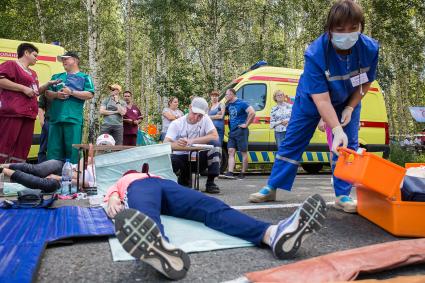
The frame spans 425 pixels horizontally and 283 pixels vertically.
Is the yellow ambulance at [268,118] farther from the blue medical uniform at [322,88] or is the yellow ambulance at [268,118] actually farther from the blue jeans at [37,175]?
the blue medical uniform at [322,88]

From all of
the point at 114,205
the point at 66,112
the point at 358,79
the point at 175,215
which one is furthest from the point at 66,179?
the point at 358,79

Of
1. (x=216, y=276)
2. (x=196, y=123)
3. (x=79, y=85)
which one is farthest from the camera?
(x=79, y=85)

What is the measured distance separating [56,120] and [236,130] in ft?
12.2

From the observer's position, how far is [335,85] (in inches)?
138

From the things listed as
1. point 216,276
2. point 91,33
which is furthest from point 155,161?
point 91,33

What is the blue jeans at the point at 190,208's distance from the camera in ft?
8.48

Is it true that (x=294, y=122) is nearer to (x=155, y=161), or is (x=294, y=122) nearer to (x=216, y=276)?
(x=155, y=161)

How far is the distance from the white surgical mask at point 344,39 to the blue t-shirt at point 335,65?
0.09 metres

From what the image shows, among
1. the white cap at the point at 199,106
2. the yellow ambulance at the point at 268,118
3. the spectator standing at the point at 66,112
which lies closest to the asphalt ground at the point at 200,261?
the white cap at the point at 199,106

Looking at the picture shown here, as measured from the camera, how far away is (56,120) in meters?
5.94

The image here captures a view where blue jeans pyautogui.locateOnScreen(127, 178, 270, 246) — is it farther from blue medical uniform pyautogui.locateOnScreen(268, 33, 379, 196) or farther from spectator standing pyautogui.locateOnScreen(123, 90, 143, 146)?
spectator standing pyautogui.locateOnScreen(123, 90, 143, 146)

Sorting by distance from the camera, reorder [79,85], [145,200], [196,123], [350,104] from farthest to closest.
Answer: [79,85] → [196,123] → [350,104] → [145,200]

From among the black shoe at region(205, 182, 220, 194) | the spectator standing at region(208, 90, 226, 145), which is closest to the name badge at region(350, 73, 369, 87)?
the black shoe at region(205, 182, 220, 194)

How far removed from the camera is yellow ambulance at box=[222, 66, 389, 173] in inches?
→ 376
